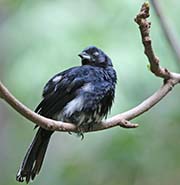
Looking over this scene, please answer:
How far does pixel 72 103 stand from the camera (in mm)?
2812

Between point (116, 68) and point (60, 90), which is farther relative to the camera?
point (116, 68)

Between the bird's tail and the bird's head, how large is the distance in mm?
410

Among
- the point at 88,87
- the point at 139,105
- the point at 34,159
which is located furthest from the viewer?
the point at 88,87

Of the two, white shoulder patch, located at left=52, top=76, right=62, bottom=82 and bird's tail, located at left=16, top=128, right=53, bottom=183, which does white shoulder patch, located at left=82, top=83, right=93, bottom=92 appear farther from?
bird's tail, located at left=16, top=128, right=53, bottom=183

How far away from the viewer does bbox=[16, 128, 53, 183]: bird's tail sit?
2719 mm

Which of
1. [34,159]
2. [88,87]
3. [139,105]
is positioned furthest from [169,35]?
[34,159]

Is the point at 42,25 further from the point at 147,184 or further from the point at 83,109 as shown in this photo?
the point at 147,184

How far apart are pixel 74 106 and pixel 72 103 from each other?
0.7 inches

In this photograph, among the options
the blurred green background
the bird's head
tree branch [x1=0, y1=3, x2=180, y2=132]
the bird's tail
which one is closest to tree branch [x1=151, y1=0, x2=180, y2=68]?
tree branch [x1=0, y1=3, x2=180, y2=132]

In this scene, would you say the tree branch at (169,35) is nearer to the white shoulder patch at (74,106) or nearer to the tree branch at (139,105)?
the tree branch at (139,105)

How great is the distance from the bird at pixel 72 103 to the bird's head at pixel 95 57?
0.08m

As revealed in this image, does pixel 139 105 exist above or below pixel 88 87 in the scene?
below

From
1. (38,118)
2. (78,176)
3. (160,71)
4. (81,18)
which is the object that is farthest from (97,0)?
(38,118)

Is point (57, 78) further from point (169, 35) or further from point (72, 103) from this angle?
point (169, 35)
